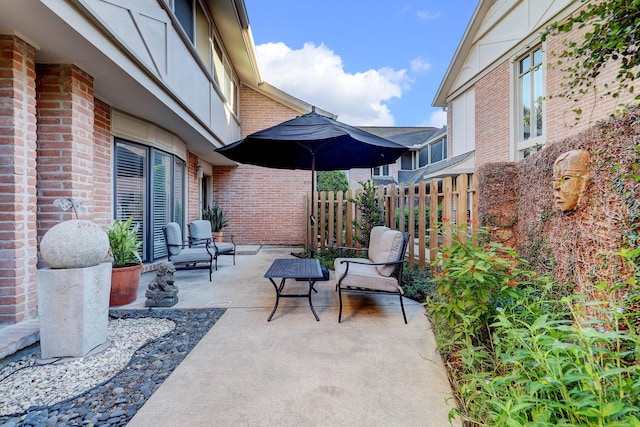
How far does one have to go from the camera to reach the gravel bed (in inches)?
67.3

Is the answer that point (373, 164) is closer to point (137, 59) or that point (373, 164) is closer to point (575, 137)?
point (575, 137)

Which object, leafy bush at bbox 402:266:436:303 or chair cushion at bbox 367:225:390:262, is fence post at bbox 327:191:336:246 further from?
chair cushion at bbox 367:225:390:262

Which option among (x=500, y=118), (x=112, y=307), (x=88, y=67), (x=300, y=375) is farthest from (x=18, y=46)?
(x=500, y=118)

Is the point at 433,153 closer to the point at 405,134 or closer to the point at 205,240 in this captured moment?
the point at 405,134

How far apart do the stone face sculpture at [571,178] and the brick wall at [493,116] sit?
6.38 metres

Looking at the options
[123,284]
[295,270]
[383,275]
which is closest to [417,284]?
[383,275]

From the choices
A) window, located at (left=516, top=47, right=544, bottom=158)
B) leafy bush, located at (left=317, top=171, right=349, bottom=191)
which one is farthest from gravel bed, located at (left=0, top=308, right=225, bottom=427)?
leafy bush, located at (left=317, top=171, right=349, bottom=191)

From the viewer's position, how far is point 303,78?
26.8 metres

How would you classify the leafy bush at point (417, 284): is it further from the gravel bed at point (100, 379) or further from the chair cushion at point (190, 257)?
the chair cushion at point (190, 257)

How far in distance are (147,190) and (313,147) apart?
3.20 m

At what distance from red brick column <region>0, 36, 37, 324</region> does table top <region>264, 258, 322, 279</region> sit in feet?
7.41

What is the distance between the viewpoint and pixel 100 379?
2.07 meters

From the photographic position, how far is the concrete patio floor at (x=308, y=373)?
1.70 m

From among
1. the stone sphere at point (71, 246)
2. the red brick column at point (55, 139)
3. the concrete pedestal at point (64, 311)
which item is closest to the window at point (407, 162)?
the red brick column at point (55, 139)
